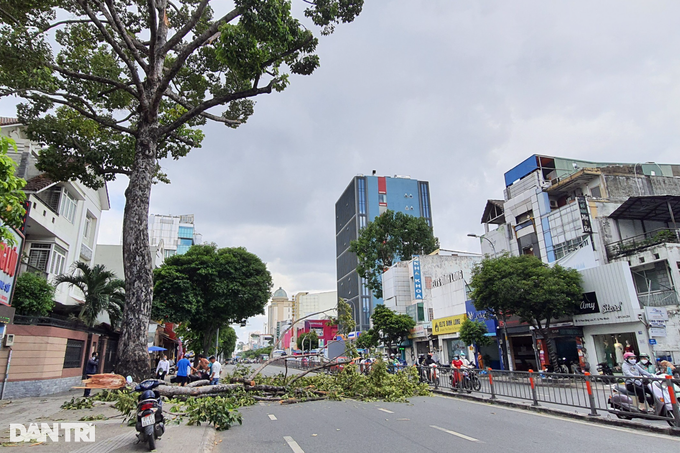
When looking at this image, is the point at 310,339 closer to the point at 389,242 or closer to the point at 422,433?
the point at 389,242

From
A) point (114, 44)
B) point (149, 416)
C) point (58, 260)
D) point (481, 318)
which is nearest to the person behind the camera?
point (149, 416)

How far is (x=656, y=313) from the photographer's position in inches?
734

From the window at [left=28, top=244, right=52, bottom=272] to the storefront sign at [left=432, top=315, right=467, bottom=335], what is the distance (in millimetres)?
25716

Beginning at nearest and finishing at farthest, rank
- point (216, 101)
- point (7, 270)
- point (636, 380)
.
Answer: point (636, 380)
point (216, 101)
point (7, 270)

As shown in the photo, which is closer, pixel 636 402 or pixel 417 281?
pixel 636 402

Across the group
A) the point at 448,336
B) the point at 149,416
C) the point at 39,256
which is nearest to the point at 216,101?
the point at 149,416

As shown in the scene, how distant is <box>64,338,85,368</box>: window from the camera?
1817 cm

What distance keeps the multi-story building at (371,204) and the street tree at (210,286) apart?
61109mm

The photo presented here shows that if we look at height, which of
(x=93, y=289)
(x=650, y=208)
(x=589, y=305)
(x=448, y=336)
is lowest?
(x=448, y=336)

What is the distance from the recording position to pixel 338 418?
33.3ft

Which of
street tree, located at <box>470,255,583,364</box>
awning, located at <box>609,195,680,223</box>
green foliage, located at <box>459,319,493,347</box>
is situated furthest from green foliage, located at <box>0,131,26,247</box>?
awning, located at <box>609,195,680,223</box>

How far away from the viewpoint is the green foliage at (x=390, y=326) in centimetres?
3644

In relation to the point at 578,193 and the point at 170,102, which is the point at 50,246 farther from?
the point at 578,193

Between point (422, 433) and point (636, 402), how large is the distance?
5.19m
